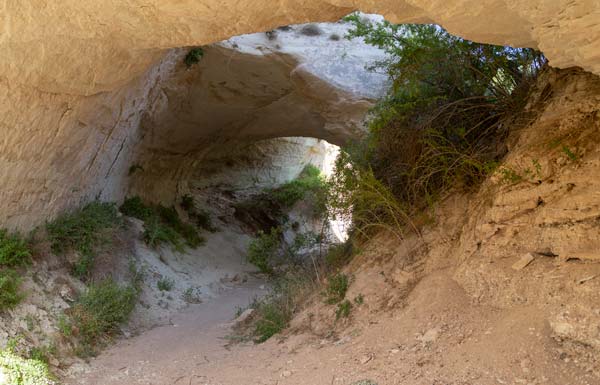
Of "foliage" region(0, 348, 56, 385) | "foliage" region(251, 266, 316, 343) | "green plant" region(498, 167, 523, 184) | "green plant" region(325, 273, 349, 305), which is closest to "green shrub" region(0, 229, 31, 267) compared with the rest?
"foliage" region(0, 348, 56, 385)

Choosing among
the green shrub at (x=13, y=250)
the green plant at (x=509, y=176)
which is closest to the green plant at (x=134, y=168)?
the green shrub at (x=13, y=250)

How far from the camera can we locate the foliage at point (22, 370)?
430 centimetres

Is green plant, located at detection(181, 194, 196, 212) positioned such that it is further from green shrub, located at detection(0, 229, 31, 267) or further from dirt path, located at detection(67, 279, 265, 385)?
green shrub, located at detection(0, 229, 31, 267)

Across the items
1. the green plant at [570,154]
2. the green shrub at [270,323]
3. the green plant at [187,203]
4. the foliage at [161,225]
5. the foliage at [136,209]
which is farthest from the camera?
the green plant at [187,203]

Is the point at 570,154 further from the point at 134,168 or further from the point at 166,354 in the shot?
the point at 134,168

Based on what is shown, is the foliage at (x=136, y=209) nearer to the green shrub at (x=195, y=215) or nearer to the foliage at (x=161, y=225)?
the foliage at (x=161, y=225)

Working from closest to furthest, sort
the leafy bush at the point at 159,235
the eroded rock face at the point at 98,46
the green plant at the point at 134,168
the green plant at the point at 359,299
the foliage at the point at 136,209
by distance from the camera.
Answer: the eroded rock face at the point at 98,46, the green plant at the point at 359,299, the leafy bush at the point at 159,235, the foliage at the point at 136,209, the green plant at the point at 134,168

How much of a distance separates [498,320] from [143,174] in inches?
421

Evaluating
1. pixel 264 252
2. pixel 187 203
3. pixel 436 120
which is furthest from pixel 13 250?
pixel 187 203

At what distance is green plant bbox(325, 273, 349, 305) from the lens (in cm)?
557

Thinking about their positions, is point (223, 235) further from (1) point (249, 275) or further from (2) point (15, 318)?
(2) point (15, 318)

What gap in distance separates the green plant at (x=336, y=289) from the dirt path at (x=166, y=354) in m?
1.35

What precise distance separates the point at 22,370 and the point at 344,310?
10.0ft

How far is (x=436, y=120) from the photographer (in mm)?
5766
